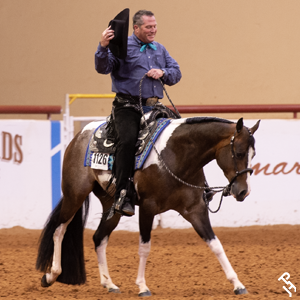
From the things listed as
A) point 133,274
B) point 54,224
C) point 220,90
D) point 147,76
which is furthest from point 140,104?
point 220,90

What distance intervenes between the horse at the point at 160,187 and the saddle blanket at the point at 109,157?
39mm

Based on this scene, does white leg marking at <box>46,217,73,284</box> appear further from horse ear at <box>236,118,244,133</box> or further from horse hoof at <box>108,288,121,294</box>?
horse ear at <box>236,118,244,133</box>

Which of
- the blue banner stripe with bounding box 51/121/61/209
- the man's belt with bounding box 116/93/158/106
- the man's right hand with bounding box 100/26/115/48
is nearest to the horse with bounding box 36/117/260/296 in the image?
the man's belt with bounding box 116/93/158/106

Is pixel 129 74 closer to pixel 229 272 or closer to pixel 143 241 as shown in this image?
pixel 143 241

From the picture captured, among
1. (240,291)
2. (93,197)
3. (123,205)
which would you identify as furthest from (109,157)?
(93,197)

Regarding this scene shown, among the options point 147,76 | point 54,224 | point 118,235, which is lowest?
point 118,235

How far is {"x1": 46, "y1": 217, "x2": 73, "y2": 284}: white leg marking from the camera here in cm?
453

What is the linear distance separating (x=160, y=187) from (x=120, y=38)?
3.84 feet

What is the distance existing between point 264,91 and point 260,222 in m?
3.92

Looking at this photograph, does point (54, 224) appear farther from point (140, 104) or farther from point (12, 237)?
point (12, 237)

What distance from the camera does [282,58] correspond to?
1010cm

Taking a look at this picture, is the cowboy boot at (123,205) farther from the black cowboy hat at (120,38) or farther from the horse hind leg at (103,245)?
the black cowboy hat at (120,38)

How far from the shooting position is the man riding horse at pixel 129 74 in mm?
4051

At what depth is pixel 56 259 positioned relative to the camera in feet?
15.0
